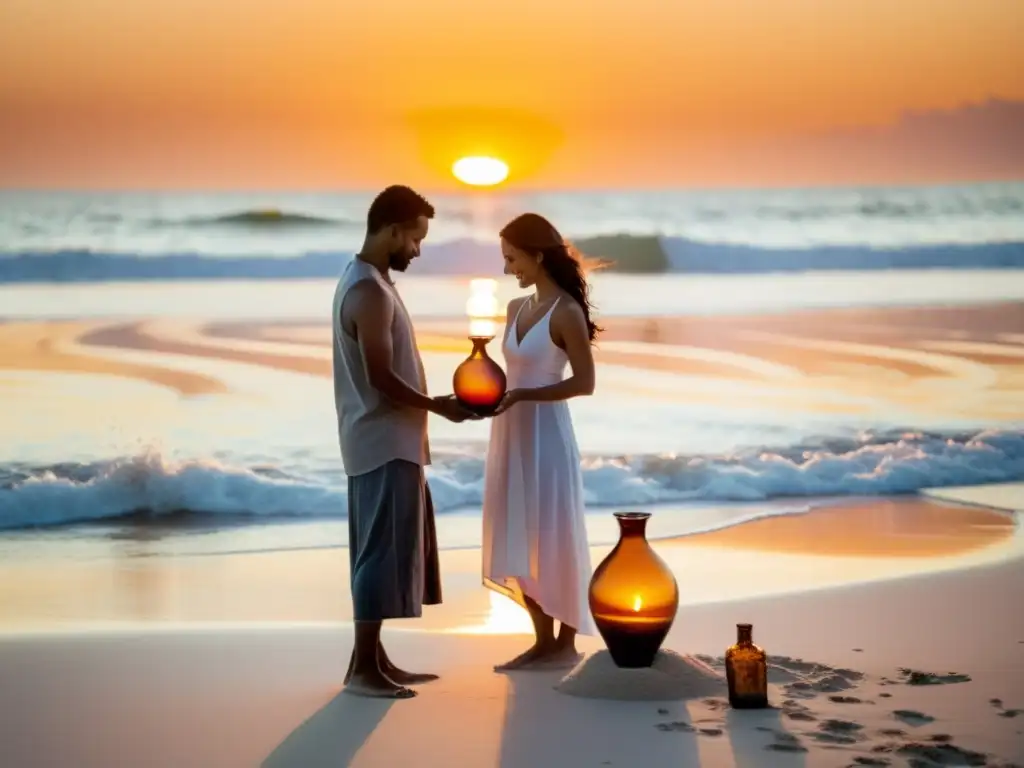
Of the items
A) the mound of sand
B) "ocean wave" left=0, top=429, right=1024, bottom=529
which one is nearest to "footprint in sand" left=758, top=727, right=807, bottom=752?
the mound of sand

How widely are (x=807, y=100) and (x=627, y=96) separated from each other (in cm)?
138

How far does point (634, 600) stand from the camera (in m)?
4.45

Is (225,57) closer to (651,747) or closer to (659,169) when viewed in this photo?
(659,169)

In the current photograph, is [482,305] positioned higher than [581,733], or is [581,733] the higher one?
[482,305]

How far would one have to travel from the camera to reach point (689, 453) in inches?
388

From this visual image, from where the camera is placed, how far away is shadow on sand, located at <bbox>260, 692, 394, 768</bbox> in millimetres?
3850

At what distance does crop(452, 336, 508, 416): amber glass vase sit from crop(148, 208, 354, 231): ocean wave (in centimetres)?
1177

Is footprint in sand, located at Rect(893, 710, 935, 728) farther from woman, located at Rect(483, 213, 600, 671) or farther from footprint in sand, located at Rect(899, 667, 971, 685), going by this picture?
woman, located at Rect(483, 213, 600, 671)

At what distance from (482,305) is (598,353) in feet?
7.20

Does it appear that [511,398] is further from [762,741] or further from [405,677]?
[762,741]

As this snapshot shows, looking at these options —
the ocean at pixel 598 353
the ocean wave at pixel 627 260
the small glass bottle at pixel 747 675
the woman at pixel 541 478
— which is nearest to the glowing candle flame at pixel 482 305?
the ocean at pixel 598 353

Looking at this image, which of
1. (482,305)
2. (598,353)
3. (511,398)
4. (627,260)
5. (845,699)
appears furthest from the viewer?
(627,260)

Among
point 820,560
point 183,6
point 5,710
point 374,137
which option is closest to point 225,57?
point 183,6

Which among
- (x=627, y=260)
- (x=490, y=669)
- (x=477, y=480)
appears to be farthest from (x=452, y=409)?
(x=627, y=260)
